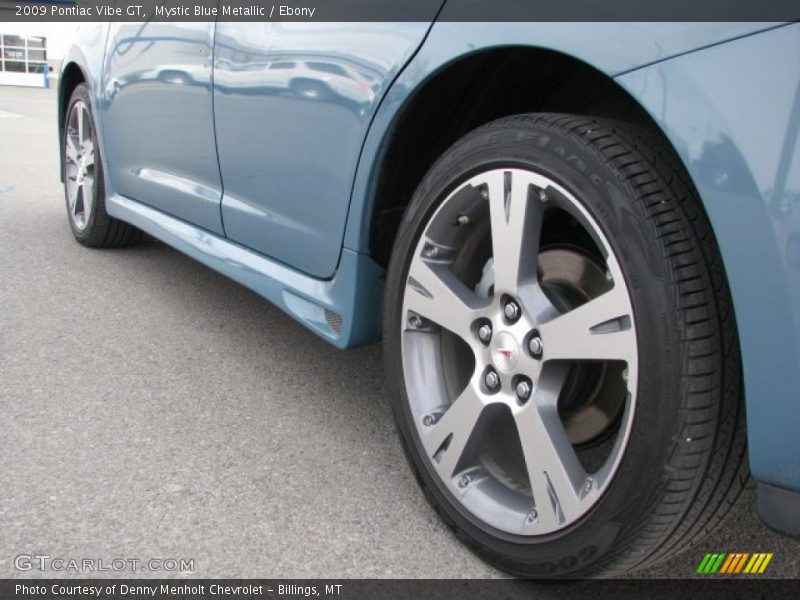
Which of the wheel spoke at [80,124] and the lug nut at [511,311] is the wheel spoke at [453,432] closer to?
the lug nut at [511,311]

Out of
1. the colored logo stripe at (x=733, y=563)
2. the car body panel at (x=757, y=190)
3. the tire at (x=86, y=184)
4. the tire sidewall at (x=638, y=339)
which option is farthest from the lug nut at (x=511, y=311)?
the tire at (x=86, y=184)

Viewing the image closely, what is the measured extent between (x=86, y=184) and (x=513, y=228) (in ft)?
10.2

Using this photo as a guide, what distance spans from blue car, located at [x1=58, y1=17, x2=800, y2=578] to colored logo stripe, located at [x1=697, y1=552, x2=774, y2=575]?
346 millimetres

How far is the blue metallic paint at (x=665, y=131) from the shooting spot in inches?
50.4

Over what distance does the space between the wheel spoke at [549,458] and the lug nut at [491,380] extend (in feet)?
0.30

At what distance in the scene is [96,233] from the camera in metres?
4.27

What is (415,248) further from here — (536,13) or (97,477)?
(97,477)

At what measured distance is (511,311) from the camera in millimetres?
1768

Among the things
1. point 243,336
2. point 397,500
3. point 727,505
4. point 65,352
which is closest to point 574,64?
point 727,505

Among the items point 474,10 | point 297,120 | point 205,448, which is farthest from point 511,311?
point 205,448

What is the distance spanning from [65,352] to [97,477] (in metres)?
0.97

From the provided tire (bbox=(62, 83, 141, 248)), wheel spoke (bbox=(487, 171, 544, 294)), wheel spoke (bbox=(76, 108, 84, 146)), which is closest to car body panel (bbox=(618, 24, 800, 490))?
wheel spoke (bbox=(487, 171, 544, 294))

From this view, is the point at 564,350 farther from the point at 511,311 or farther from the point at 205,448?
the point at 205,448

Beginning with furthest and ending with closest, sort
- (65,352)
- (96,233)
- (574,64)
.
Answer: (96,233) → (65,352) → (574,64)
